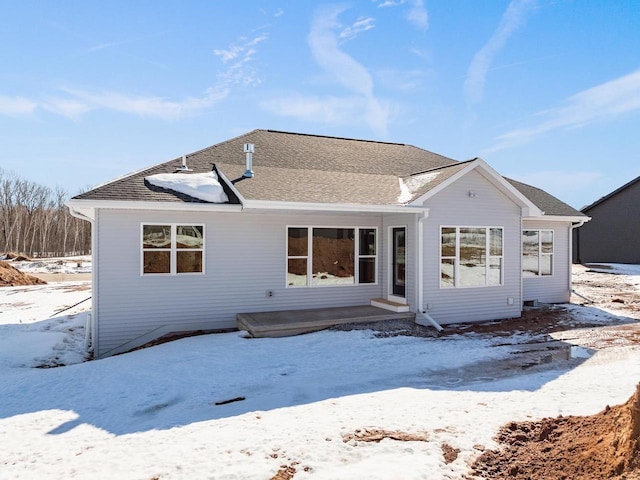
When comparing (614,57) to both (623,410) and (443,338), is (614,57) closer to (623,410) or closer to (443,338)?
(443,338)

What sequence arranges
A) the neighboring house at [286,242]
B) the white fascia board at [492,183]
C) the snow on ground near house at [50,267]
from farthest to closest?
the snow on ground near house at [50,267] < the white fascia board at [492,183] < the neighboring house at [286,242]

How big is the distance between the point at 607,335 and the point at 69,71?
17.2 meters

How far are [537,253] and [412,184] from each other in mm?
5701

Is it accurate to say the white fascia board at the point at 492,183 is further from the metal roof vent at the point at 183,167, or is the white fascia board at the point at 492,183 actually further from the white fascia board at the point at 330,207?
the metal roof vent at the point at 183,167

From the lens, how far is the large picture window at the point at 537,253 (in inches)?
539

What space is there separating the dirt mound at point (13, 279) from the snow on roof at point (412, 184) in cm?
1895

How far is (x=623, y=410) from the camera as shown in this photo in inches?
142

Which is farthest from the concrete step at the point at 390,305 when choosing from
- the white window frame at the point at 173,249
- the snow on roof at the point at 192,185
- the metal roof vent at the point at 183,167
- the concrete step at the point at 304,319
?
the metal roof vent at the point at 183,167

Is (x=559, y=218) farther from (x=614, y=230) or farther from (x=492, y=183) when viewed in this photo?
(x=614, y=230)

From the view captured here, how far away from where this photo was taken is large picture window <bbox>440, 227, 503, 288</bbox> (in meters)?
10.5

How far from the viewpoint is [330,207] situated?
9445 mm

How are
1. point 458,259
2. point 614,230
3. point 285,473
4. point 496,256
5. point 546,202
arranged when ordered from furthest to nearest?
point 614,230, point 546,202, point 496,256, point 458,259, point 285,473

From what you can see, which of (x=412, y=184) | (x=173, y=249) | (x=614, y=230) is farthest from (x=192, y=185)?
(x=614, y=230)

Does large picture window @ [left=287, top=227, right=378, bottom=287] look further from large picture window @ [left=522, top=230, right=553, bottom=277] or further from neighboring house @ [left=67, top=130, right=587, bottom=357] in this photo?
large picture window @ [left=522, top=230, right=553, bottom=277]
